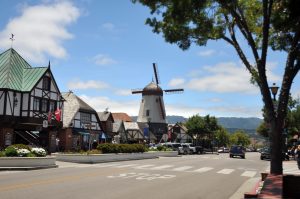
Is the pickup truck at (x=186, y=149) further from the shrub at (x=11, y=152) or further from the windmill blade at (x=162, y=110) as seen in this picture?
the shrub at (x=11, y=152)

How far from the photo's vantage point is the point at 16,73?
47.6 meters

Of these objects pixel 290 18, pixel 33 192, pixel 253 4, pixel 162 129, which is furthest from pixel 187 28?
pixel 162 129

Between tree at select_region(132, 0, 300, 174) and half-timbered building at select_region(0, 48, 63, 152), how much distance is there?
101 feet

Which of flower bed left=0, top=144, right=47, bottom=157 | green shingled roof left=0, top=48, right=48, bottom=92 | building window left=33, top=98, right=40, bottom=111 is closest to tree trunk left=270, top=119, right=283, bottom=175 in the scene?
flower bed left=0, top=144, right=47, bottom=157

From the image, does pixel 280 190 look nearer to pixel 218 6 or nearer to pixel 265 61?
pixel 265 61

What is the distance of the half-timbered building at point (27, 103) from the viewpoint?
144ft

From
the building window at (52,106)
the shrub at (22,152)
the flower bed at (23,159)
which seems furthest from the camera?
the building window at (52,106)

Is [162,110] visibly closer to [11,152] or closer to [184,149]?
[184,149]

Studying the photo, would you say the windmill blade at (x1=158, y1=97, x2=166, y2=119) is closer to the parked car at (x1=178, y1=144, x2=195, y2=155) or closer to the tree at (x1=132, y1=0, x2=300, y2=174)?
the parked car at (x1=178, y1=144, x2=195, y2=155)

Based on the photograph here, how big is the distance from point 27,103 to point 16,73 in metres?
3.97

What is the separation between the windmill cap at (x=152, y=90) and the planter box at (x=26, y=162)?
219ft

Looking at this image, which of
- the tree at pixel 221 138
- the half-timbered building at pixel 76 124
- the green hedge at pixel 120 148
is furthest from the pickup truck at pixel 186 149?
the tree at pixel 221 138

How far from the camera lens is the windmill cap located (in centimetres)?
9381

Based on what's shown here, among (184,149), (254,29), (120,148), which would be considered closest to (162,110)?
(184,149)
